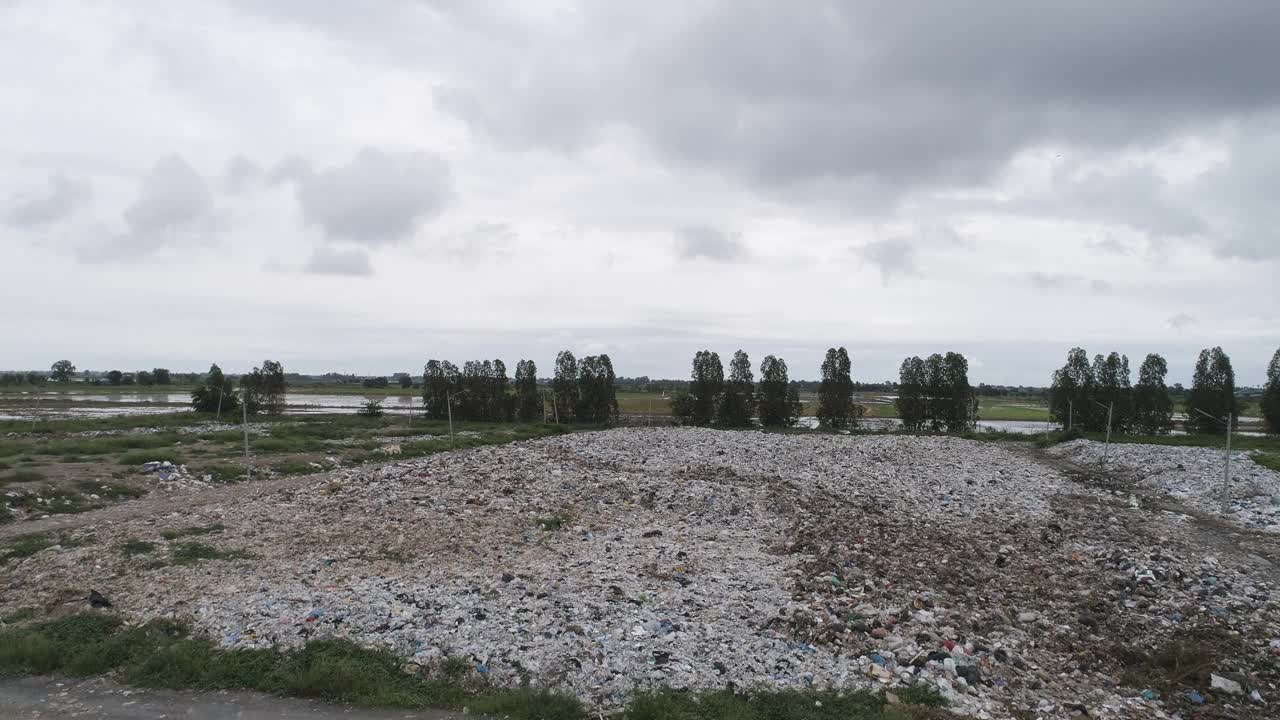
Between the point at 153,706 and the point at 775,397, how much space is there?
46817 mm

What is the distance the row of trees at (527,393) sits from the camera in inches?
2042

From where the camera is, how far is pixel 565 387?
171 ft

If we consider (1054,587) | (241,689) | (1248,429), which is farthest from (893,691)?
(1248,429)

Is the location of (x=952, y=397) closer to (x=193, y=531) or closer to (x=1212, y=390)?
(x=1212, y=390)

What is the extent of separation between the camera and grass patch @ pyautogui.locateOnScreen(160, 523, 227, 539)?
1244 cm

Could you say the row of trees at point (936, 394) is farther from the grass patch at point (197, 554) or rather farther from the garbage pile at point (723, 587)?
the grass patch at point (197, 554)

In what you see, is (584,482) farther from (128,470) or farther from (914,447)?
(914,447)

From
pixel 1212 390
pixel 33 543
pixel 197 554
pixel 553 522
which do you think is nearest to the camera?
pixel 197 554

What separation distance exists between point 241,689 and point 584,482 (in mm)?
11855

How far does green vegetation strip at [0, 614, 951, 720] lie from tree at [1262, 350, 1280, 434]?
1970 inches

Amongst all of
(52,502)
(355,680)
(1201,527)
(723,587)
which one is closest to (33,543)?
(52,502)

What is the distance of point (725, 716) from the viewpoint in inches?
242

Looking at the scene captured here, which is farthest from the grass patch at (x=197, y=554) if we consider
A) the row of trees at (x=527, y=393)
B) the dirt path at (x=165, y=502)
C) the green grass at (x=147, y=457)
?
the row of trees at (x=527, y=393)

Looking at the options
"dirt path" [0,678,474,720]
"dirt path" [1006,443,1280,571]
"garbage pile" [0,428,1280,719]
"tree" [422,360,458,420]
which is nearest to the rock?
"garbage pile" [0,428,1280,719]
